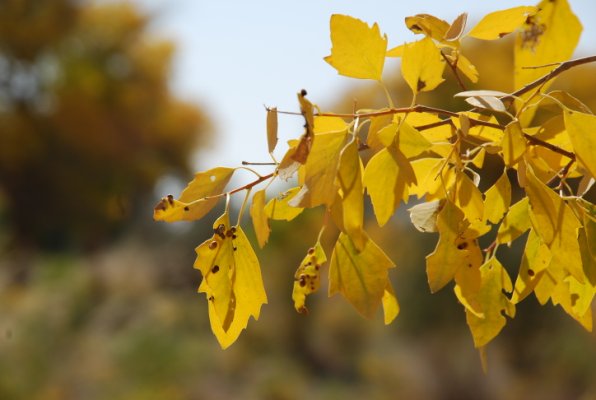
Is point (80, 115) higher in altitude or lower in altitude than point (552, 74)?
lower

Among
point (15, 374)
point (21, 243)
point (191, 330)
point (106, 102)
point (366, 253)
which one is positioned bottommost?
point (21, 243)

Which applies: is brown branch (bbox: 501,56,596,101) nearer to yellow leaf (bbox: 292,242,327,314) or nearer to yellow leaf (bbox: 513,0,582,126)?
yellow leaf (bbox: 513,0,582,126)

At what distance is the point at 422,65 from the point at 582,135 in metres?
0.07

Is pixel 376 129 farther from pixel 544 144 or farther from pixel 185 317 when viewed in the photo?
pixel 185 317

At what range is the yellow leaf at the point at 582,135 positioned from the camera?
0.30 m

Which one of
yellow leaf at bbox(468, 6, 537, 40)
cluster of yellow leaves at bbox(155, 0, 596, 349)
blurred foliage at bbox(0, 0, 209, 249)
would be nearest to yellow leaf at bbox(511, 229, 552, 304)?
cluster of yellow leaves at bbox(155, 0, 596, 349)

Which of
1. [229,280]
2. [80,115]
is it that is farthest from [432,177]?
[80,115]

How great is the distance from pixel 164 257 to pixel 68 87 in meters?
4.98

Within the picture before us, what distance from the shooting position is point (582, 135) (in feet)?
0.99

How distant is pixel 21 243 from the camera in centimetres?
874

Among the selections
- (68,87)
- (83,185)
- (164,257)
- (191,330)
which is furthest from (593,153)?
(68,87)

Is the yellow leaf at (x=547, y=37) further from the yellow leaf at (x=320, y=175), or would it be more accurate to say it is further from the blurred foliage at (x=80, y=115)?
the blurred foliage at (x=80, y=115)

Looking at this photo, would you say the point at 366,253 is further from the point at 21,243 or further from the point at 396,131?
the point at 21,243

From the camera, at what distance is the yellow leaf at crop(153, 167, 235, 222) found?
12.6 inches
